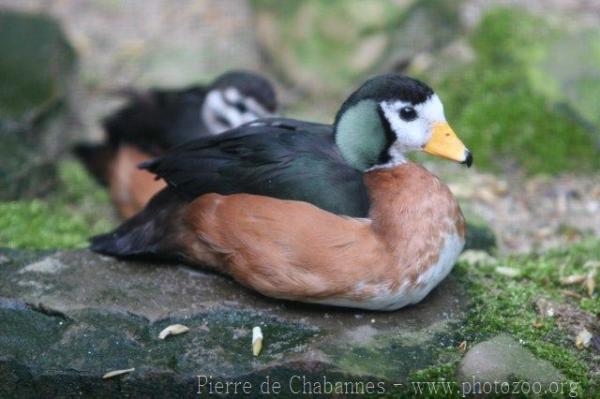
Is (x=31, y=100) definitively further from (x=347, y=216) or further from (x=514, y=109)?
(x=347, y=216)

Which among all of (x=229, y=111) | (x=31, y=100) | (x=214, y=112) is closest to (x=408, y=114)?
(x=229, y=111)

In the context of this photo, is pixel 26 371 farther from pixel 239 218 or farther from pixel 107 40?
pixel 107 40

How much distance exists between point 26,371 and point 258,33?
5.23m

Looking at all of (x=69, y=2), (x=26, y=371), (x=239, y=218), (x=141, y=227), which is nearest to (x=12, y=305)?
(x=26, y=371)

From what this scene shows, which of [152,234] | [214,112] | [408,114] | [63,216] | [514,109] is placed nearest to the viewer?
[408,114]

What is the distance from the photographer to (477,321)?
3969 mm

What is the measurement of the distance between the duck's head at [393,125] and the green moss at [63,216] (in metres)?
1.89

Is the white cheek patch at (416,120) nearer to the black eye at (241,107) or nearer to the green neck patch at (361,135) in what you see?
the green neck patch at (361,135)

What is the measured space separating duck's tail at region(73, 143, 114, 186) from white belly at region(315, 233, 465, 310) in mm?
3206

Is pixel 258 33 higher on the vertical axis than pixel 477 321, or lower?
higher

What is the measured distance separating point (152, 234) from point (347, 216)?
1.00 meters

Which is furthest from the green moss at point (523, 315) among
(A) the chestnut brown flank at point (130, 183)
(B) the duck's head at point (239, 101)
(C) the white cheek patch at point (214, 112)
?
(A) the chestnut brown flank at point (130, 183)

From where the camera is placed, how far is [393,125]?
3.96 metres

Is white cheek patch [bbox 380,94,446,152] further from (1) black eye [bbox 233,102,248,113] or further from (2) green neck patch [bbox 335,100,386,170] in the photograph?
(1) black eye [bbox 233,102,248,113]
